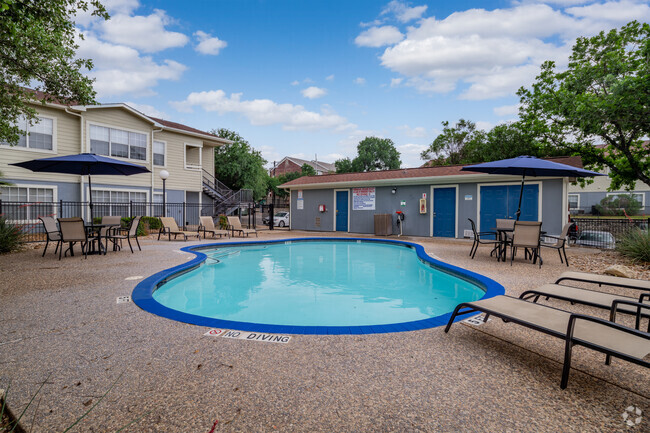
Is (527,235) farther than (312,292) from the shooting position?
Yes

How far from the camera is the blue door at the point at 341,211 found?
51.3 feet

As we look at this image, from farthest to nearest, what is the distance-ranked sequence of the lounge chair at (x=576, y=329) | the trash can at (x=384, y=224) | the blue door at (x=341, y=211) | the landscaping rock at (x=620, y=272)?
the blue door at (x=341, y=211) → the trash can at (x=384, y=224) → the landscaping rock at (x=620, y=272) → the lounge chair at (x=576, y=329)

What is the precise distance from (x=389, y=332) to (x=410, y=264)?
540cm

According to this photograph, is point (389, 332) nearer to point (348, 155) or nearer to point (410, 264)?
point (410, 264)

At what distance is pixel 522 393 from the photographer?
80.4 inches

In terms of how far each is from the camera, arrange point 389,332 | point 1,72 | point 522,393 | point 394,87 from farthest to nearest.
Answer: point 394,87 < point 1,72 < point 389,332 < point 522,393

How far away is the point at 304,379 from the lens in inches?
86.2

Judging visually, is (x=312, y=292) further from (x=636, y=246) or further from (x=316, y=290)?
(x=636, y=246)

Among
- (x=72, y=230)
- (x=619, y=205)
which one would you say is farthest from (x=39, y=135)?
(x=619, y=205)

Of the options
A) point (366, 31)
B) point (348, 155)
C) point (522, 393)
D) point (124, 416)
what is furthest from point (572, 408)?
point (348, 155)

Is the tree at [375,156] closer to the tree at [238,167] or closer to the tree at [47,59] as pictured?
the tree at [238,167]

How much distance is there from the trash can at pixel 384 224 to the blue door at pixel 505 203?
3.62 metres

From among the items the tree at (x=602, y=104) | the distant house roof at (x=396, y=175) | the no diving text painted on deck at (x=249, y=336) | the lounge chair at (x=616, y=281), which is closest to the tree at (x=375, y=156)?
the tree at (x=602, y=104)

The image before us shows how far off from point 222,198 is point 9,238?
38.2 feet
